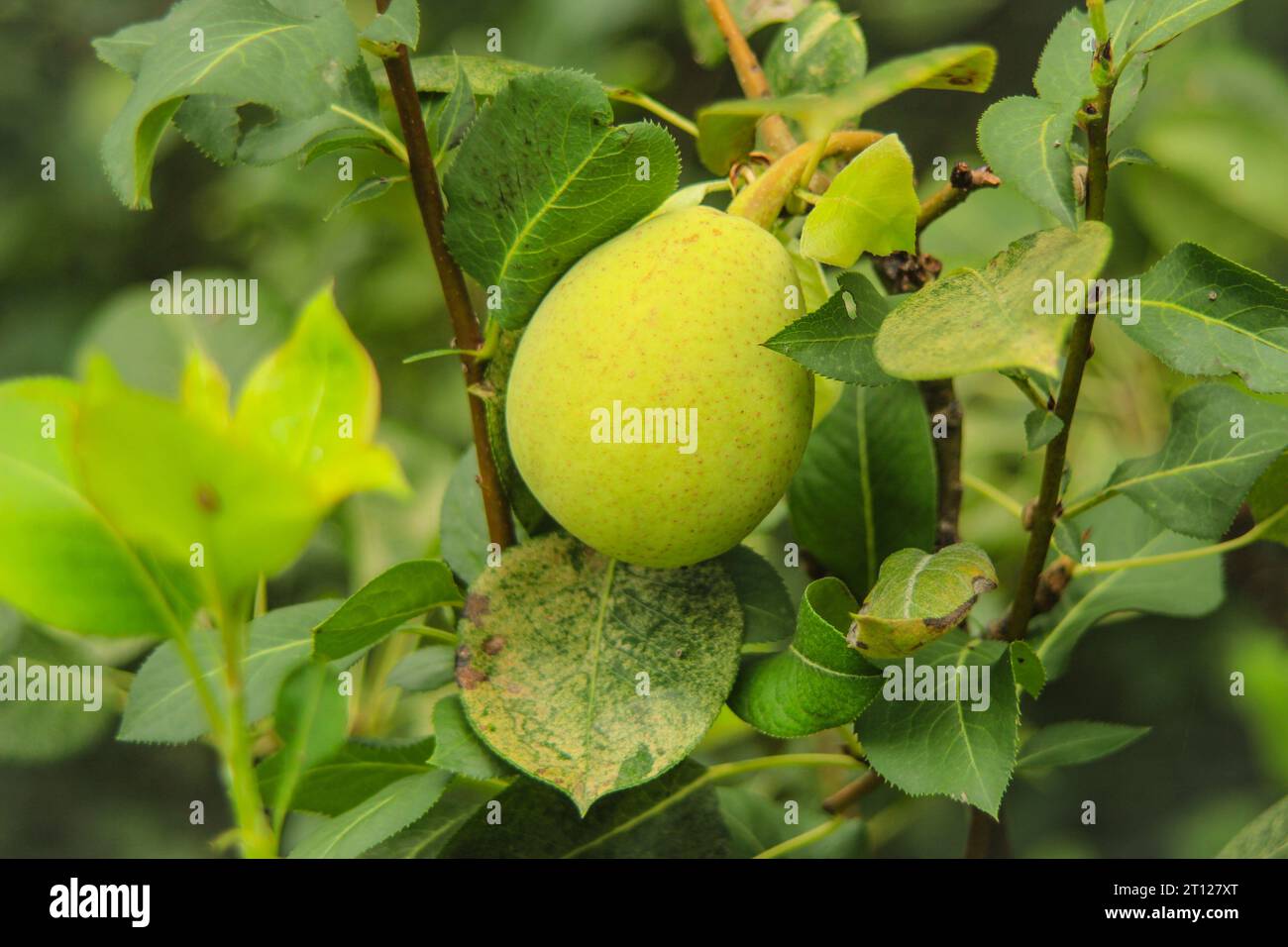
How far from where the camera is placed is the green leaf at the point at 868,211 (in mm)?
502

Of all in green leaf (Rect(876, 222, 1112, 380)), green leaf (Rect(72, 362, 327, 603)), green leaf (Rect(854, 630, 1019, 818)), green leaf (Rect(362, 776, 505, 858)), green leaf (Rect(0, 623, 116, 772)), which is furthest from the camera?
green leaf (Rect(0, 623, 116, 772))

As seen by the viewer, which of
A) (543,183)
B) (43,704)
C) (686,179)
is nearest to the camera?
(543,183)

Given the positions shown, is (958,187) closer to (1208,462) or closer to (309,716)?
(1208,462)

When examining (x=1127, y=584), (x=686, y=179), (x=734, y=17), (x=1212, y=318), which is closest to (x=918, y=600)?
(x=1212, y=318)

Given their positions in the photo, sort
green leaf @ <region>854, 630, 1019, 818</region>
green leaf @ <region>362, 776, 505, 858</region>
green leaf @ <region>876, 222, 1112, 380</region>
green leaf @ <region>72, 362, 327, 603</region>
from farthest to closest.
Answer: green leaf @ <region>362, 776, 505, 858</region>
green leaf @ <region>854, 630, 1019, 818</region>
green leaf @ <region>876, 222, 1112, 380</region>
green leaf @ <region>72, 362, 327, 603</region>

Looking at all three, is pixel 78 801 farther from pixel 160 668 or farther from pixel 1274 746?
pixel 1274 746

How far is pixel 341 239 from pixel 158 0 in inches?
19.3

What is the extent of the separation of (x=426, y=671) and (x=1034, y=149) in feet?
1.31

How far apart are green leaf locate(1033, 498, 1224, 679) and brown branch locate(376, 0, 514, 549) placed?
299 mm

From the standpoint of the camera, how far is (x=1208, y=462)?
0.57 metres

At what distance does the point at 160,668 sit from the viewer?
61cm

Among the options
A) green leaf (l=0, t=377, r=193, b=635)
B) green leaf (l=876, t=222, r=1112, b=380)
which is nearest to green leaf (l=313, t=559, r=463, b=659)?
green leaf (l=0, t=377, r=193, b=635)

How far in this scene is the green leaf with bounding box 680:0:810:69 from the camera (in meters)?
0.76

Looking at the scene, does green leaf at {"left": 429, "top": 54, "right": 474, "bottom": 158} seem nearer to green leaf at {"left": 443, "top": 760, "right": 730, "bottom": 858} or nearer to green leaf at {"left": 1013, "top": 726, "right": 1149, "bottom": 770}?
green leaf at {"left": 443, "top": 760, "right": 730, "bottom": 858}
